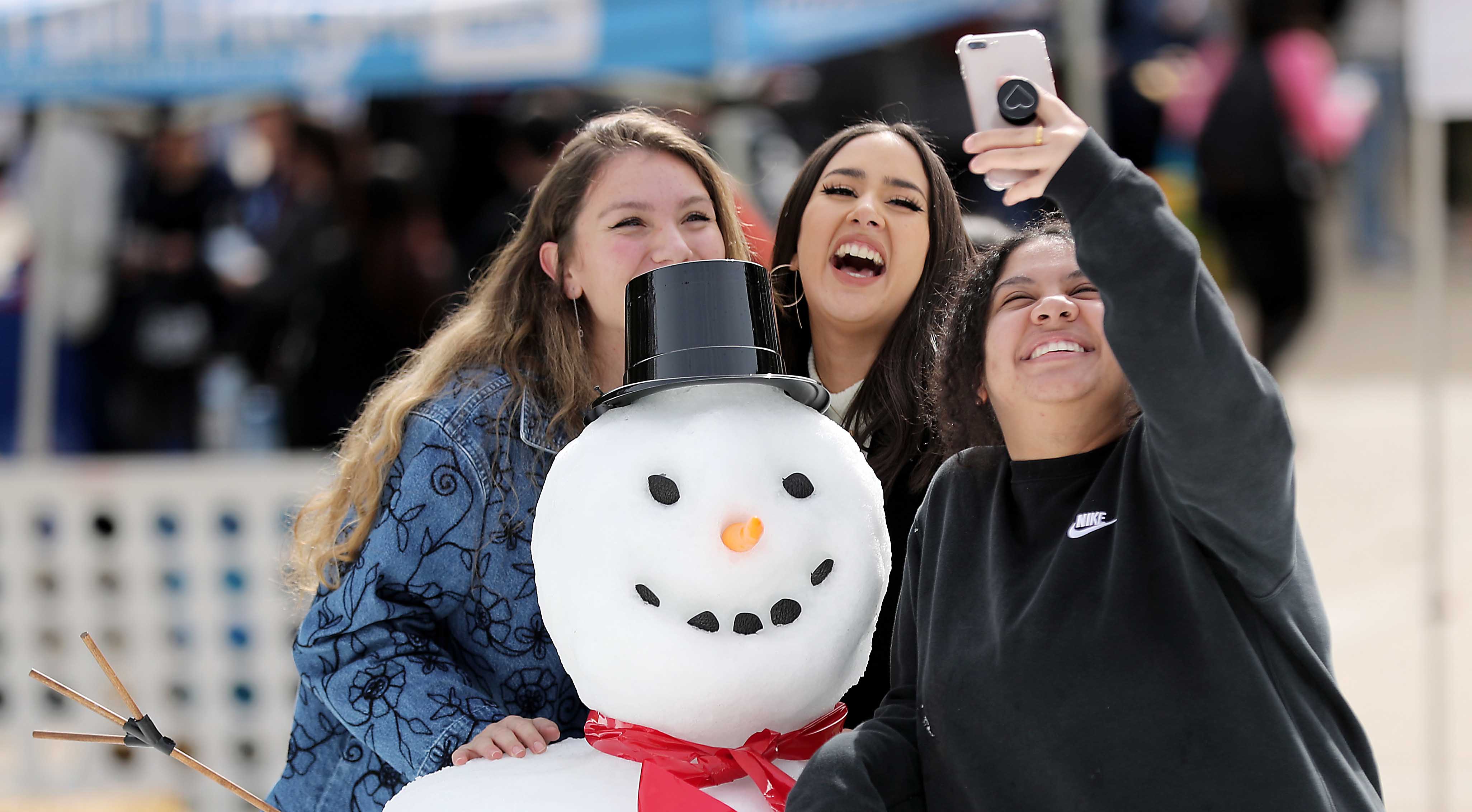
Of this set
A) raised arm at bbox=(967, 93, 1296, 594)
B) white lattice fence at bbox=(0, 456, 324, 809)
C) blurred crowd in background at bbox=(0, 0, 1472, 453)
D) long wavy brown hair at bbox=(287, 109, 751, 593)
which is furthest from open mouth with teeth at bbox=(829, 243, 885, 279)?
white lattice fence at bbox=(0, 456, 324, 809)

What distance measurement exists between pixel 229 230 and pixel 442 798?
5.59m

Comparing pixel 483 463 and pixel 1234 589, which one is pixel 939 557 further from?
pixel 483 463

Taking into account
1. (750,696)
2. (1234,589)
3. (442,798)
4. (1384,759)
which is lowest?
(1384,759)

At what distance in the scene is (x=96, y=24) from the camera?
4.96m

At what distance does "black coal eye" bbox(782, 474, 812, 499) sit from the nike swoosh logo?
0.32 m

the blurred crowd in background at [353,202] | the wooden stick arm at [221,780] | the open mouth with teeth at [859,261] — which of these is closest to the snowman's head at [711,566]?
the wooden stick arm at [221,780]

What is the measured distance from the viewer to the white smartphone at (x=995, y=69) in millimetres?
1539

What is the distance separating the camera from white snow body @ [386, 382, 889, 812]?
5.65 feet

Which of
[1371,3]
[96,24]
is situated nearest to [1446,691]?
[96,24]

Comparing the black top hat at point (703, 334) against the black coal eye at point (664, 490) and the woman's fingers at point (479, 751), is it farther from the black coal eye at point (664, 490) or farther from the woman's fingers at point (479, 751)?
the woman's fingers at point (479, 751)

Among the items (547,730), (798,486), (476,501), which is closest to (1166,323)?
(798,486)

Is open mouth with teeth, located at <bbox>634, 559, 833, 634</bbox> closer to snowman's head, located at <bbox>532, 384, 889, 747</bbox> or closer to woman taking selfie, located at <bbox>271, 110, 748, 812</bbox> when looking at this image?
snowman's head, located at <bbox>532, 384, 889, 747</bbox>

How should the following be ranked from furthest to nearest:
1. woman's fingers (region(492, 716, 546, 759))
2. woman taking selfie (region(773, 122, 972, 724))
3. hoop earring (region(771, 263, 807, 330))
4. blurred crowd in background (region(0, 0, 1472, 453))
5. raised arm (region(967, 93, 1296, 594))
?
1. blurred crowd in background (region(0, 0, 1472, 453))
2. hoop earring (region(771, 263, 807, 330))
3. woman taking selfie (region(773, 122, 972, 724))
4. woman's fingers (region(492, 716, 546, 759))
5. raised arm (region(967, 93, 1296, 594))

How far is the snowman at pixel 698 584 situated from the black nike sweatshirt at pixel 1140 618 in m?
0.10
